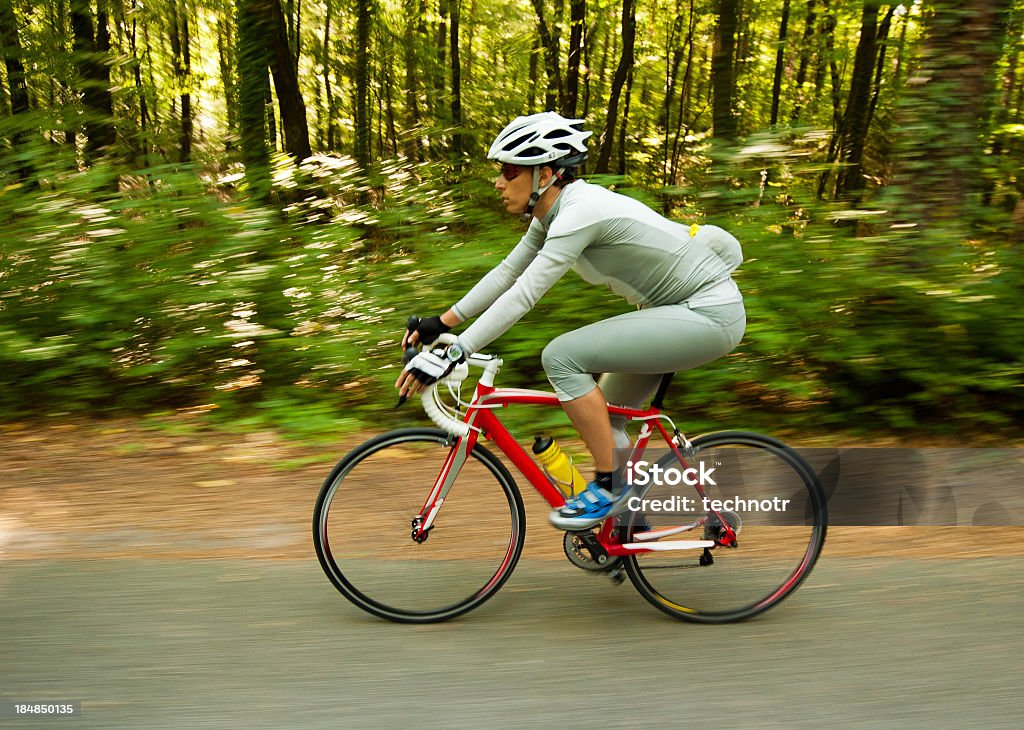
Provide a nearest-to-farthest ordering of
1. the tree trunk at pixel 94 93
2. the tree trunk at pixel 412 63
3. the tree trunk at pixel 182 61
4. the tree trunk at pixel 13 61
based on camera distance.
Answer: the tree trunk at pixel 94 93
the tree trunk at pixel 13 61
the tree trunk at pixel 412 63
the tree trunk at pixel 182 61

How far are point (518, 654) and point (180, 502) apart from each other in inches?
114

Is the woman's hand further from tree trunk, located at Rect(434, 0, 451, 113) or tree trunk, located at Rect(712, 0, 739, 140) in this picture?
tree trunk, located at Rect(434, 0, 451, 113)

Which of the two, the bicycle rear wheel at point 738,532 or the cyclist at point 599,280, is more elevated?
the cyclist at point 599,280

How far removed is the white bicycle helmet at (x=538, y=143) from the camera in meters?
3.63

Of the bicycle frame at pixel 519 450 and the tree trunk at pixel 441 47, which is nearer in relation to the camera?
the bicycle frame at pixel 519 450

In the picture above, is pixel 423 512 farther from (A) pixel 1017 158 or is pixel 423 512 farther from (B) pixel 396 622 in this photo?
(A) pixel 1017 158

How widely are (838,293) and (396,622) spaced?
168 inches

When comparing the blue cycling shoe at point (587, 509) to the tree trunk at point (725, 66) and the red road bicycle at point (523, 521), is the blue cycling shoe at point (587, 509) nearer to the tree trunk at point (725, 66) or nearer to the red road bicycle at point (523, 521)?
the red road bicycle at point (523, 521)

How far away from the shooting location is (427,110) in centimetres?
2333

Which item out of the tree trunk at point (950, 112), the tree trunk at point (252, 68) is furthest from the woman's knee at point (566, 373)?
the tree trunk at point (252, 68)

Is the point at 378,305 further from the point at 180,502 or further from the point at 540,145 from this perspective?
the point at 540,145

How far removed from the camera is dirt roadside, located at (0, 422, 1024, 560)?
4875 millimetres

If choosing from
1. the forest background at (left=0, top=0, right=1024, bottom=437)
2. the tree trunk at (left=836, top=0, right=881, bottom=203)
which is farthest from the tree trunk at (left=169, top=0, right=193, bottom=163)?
the tree trunk at (left=836, top=0, right=881, bottom=203)

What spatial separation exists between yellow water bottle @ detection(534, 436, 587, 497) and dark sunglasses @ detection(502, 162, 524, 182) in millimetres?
1130
